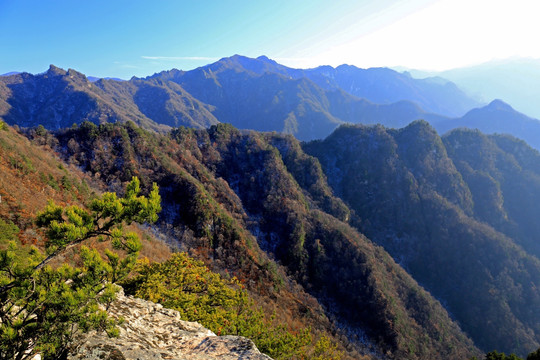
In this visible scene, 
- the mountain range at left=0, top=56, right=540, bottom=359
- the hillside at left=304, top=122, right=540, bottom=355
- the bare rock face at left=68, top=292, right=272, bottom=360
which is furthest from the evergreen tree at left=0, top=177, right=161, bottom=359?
the hillside at left=304, top=122, right=540, bottom=355

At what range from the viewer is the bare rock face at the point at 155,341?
7.59 meters

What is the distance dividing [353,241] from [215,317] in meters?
64.0

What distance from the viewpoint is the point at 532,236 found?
113 m

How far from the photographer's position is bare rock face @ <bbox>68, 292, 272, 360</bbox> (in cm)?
759

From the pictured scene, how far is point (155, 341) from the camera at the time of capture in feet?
30.0

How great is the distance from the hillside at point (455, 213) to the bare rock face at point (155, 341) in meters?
99.2

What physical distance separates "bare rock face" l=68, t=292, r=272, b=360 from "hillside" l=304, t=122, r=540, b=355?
99.2 metres

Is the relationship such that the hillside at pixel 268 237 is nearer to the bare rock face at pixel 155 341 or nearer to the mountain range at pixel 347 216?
the mountain range at pixel 347 216

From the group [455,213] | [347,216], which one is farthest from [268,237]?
[455,213]

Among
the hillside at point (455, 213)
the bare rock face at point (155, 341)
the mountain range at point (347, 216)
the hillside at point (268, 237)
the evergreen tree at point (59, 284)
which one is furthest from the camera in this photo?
the hillside at point (455, 213)

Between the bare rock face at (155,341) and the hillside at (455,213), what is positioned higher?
the bare rock face at (155,341)

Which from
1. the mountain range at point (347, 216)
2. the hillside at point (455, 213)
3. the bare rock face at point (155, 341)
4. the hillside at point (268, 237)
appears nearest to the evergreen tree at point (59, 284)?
the bare rock face at point (155, 341)

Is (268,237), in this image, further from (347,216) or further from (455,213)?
(455,213)

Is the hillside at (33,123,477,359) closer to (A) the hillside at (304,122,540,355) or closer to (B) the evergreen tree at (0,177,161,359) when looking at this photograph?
(A) the hillside at (304,122,540,355)
